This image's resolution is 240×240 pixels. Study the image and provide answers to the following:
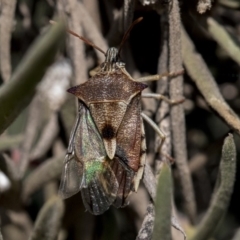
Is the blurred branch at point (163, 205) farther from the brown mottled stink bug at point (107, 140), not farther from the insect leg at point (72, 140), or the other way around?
the insect leg at point (72, 140)

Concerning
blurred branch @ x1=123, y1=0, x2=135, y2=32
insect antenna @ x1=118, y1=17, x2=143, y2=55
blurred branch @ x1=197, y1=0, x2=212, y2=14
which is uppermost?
blurred branch @ x1=123, y1=0, x2=135, y2=32

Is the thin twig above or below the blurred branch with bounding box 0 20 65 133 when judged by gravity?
below

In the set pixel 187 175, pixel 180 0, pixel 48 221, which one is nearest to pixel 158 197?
pixel 48 221

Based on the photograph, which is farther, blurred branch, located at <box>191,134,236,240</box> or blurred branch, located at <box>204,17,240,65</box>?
blurred branch, located at <box>204,17,240,65</box>

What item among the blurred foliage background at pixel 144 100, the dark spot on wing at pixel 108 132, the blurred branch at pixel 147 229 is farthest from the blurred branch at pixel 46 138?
A: the blurred branch at pixel 147 229

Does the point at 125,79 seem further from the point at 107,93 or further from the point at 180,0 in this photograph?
the point at 180,0

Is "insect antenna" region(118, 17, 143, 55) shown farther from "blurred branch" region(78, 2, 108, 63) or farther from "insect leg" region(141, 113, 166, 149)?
"insect leg" region(141, 113, 166, 149)

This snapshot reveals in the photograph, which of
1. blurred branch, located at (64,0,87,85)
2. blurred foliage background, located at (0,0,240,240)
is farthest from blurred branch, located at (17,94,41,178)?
blurred branch, located at (64,0,87,85)
